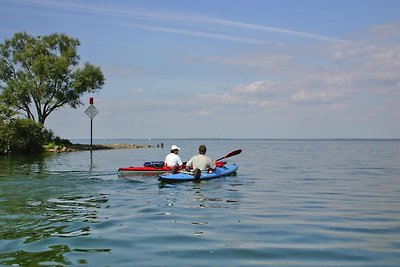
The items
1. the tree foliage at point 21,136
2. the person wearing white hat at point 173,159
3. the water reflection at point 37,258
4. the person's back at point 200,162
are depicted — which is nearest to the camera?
the water reflection at point 37,258

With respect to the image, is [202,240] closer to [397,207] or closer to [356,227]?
[356,227]

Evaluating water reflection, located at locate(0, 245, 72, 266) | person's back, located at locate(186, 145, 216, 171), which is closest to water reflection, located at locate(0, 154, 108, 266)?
water reflection, located at locate(0, 245, 72, 266)

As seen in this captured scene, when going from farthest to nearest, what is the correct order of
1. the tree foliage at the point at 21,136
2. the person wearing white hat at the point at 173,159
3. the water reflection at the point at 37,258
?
the tree foliage at the point at 21,136
the person wearing white hat at the point at 173,159
the water reflection at the point at 37,258

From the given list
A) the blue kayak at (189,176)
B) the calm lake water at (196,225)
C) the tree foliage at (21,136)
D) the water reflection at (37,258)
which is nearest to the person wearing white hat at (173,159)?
the blue kayak at (189,176)

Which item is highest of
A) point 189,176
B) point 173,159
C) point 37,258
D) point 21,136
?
point 21,136

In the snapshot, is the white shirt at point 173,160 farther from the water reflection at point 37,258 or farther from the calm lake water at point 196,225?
the water reflection at point 37,258

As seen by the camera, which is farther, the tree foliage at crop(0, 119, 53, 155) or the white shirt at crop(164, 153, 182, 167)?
the tree foliage at crop(0, 119, 53, 155)

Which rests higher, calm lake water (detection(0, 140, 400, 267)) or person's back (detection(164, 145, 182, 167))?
person's back (detection(164, 145, 182, 167))

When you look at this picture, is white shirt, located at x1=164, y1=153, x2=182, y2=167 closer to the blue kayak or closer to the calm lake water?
the blue kayak

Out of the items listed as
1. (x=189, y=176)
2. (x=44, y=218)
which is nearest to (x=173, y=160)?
(x=189, y=176)

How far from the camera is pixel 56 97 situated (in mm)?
55938

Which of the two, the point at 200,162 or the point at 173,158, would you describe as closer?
the point at 200,162

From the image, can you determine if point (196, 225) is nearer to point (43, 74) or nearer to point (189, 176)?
point (189, 176)

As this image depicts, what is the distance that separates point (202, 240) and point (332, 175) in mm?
17626
